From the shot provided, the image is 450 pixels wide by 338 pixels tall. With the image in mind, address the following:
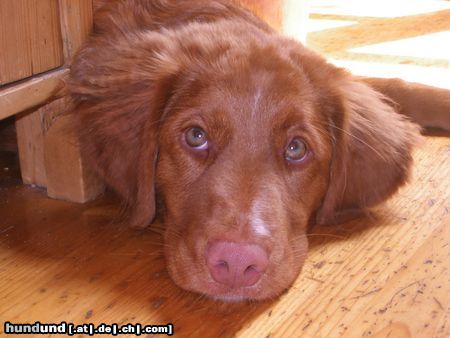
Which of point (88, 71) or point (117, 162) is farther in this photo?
point (88, 71)

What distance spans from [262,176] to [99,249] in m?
0.65

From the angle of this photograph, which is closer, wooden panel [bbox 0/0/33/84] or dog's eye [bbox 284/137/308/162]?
dog's eye [bbox 284/137/308/162]

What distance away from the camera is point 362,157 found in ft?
8.57

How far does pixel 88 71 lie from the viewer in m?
2.77

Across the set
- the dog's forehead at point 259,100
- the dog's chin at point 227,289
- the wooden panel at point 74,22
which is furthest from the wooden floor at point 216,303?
the wooden panel at point 74,22

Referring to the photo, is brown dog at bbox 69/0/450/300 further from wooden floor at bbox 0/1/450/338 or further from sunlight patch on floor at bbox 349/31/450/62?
sunlight patch on floor at bbox 349/31/450/62

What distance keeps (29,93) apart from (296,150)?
1.00 m

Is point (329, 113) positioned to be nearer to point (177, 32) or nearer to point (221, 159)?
point (221, 159)

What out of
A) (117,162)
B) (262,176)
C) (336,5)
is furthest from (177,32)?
(336,5)

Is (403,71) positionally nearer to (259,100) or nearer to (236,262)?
(259,100)

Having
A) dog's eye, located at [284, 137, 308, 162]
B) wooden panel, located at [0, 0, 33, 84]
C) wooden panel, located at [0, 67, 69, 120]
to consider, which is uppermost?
wooden panel, located at [0, 0, 33, 84]

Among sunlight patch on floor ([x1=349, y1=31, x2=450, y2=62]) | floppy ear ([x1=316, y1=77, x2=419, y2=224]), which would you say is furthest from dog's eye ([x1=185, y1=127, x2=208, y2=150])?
sunlight patch on floor ([x1=349, y1=31, x2=450, y2=62])

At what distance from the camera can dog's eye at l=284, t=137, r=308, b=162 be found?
2371 millimetres

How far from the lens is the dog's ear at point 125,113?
8.24 feet
